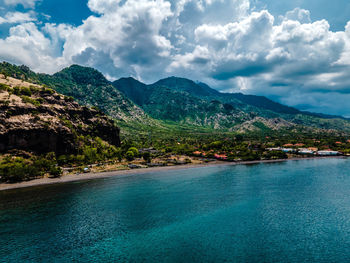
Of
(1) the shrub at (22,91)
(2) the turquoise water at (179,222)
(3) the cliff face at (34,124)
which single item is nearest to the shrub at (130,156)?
(3) the cliff face at (34,124)

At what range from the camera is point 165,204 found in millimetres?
89250

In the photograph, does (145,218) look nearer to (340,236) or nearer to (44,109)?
(340,236)

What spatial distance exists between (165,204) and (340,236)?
194 ft

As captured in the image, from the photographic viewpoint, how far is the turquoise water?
175 ft

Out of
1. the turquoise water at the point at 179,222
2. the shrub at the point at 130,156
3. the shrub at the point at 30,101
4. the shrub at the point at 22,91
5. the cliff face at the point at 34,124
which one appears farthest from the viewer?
the shrub at the point at 130,156

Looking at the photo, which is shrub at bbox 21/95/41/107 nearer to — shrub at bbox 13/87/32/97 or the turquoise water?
shrub at bbox 13/87/32/97

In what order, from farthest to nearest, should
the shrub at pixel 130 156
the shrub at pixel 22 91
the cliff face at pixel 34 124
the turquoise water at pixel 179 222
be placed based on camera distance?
1. the shrub at pixel 130 156
2. the shrub at pixel 22 91
3. the cliff face at pixel 34 124
4. the turquoise water at pixel 179 222

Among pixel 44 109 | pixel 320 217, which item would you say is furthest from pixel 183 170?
pixel 44 109

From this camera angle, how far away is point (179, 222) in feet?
233

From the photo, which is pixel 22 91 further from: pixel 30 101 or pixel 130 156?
pixel 130 156

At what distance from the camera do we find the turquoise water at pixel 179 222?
175 feet

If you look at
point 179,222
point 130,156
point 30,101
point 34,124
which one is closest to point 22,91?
point 30,101

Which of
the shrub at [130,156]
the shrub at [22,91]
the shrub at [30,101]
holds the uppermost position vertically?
the shrub at [22,91]

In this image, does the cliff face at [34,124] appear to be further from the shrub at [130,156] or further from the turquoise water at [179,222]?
the turquoise water at [179,222]
